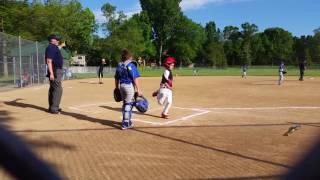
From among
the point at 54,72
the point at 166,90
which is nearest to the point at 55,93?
the point at 54,72

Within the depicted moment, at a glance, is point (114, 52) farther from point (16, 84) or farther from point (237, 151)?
point (237, 151)

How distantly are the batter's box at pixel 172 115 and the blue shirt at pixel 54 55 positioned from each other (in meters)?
2.70

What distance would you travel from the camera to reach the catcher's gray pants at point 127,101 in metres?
9.70

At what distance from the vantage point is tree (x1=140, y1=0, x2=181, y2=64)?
378 feet

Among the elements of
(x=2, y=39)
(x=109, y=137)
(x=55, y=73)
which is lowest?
(x=109, y=137)

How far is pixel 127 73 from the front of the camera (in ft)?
Result: 31.9

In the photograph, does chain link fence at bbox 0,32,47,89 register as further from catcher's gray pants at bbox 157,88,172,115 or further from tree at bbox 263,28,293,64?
tree at bbox 263,28,293,64

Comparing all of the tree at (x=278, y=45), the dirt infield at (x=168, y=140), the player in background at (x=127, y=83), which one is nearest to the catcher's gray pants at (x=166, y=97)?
the dirt infield at (x=168, y=140)

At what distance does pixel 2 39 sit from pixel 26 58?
18.6 ft

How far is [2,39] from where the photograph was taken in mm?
22391

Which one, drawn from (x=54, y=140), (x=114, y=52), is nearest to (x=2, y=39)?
(x=54, y=140)

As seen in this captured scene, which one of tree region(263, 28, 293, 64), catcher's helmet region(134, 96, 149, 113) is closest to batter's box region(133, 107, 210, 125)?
catcher's helmet region(134, 96, 149, 113)

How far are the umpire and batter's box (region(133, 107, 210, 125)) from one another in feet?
→ 7.63

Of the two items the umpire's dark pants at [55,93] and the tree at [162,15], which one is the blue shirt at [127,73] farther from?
the tree at [162,15]
